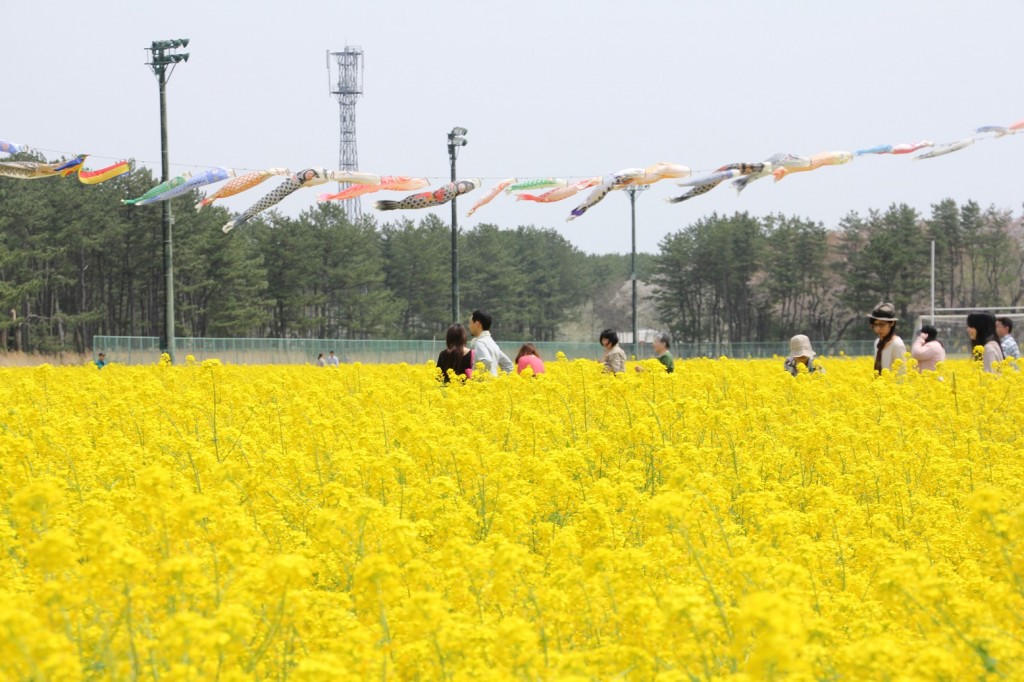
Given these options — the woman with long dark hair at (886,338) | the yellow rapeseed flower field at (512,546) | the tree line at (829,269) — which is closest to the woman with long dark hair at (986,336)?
the woman with long dark hair at (886,338)

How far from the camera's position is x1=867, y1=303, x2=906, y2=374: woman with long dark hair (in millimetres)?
9922

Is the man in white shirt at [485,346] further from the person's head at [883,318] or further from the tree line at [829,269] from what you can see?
the tree line at [829,269]

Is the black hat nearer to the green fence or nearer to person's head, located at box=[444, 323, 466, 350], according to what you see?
person's head, located at box=[444, 323, 466, 350]

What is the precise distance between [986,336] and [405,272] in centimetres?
5965

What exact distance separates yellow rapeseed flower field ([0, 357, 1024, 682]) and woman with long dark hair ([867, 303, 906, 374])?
43.7 inches

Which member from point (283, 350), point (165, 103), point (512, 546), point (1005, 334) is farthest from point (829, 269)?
point (512, 546)

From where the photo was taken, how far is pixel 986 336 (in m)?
10.8

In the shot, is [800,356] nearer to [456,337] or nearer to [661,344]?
[661,344]

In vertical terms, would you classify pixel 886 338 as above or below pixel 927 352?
above

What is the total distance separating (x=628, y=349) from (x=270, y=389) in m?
35.1

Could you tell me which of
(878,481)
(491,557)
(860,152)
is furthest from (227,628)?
(860,152)

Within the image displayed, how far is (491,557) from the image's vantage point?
3600 millimetres

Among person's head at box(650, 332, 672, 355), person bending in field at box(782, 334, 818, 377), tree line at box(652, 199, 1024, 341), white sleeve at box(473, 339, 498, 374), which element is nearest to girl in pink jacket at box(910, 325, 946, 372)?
person bending in field at box(782, 334, 818, 377)

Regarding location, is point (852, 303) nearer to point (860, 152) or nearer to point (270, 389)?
point (860, 152)
